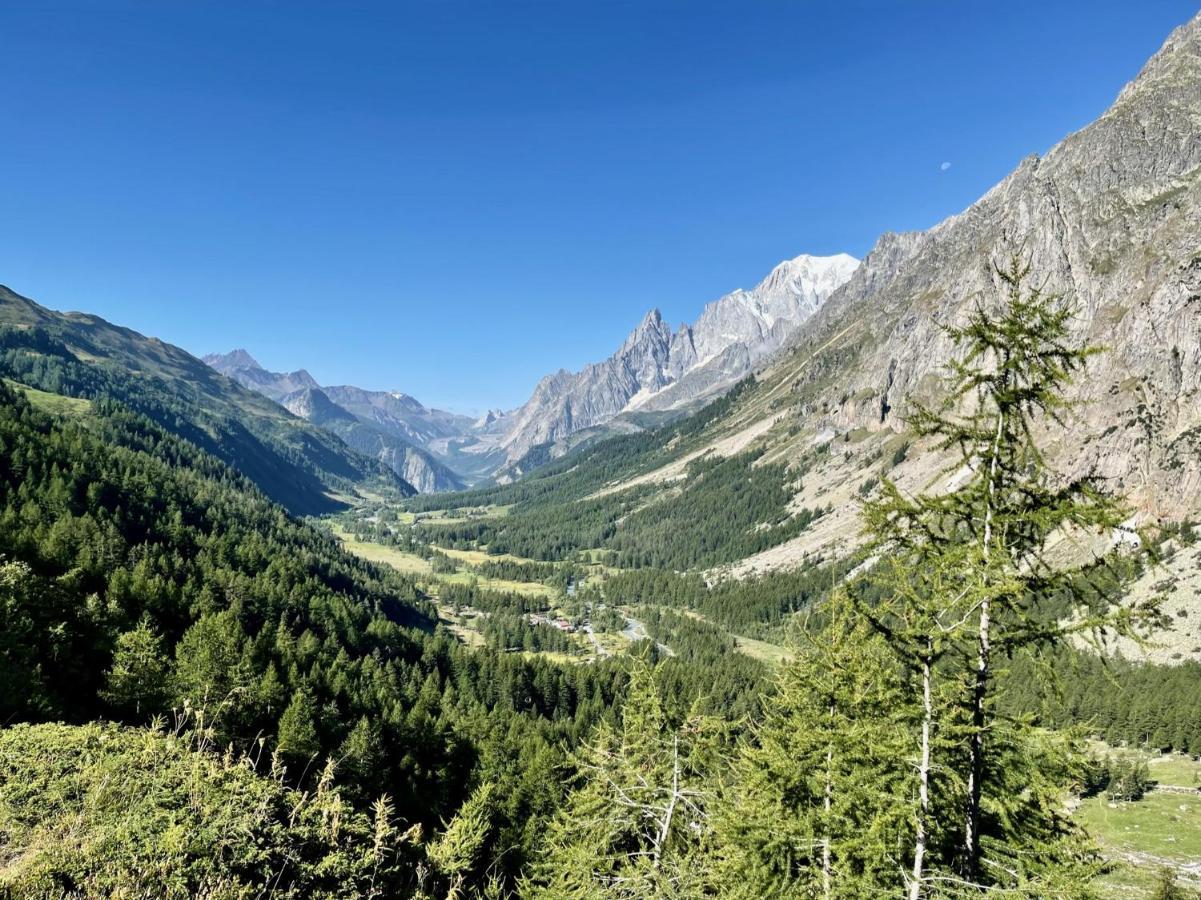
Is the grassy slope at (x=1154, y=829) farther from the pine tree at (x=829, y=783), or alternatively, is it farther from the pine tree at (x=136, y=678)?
the pine tree at (x=136, y=678)

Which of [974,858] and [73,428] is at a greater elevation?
[73,428]

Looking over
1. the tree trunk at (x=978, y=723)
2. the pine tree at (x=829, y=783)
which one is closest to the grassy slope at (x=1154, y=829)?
the pine tree at (x=829, y=783)

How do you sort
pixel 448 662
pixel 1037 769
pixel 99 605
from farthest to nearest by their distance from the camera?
pixel 448 662
pixel 99 605
pixel 1037 769

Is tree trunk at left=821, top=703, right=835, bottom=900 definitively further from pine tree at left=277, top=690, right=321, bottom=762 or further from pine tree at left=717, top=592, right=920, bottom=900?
pine tree at left=277, top=690, right=321, bottom=762

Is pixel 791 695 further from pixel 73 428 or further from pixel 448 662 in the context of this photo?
→ pixel 73 428

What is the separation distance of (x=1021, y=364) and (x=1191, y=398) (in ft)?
815

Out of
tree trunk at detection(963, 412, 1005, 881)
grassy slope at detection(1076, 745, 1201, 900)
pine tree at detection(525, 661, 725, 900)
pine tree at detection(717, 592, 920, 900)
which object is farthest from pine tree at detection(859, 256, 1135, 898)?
grassy slope at detection(1076, 745, 1201, 900)

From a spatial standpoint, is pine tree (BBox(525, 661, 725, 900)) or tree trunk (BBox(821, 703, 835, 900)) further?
pine tree (BBox(525, 661, 725, 900))

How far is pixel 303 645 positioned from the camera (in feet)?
293

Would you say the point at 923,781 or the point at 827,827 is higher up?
the point at 923,781

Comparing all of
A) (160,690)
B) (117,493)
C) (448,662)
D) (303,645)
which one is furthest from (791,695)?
(117,493)

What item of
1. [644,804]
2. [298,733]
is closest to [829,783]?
[644,804]

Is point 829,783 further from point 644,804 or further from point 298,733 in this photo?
point 298,733

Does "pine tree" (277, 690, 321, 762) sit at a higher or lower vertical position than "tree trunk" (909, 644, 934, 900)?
lower
